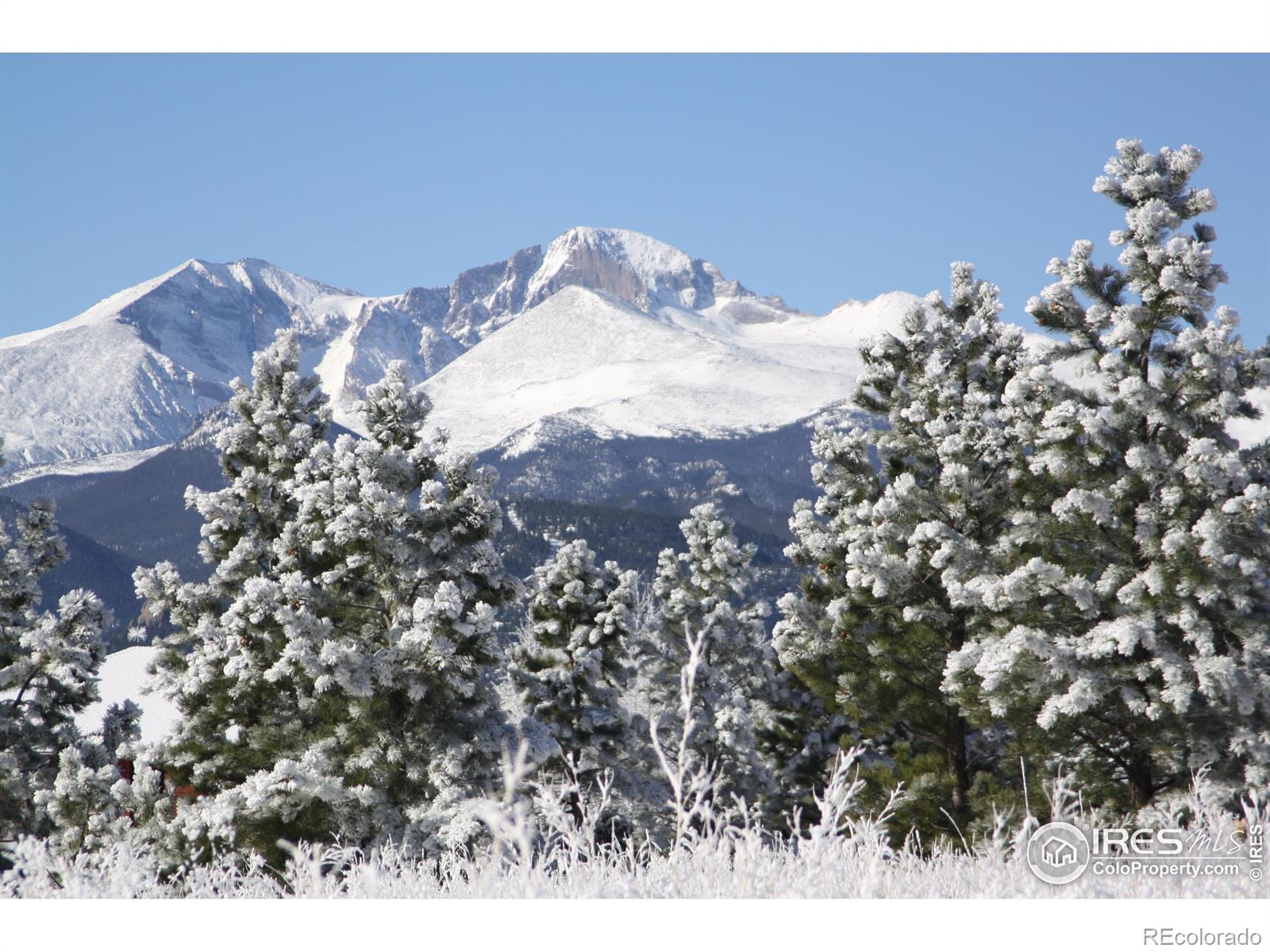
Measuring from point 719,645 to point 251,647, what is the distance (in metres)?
14.5

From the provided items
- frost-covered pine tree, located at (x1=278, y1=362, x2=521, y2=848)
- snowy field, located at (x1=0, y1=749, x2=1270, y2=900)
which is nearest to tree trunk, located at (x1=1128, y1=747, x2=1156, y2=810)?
frost-covered pine tree, located at (x1=278, y1=362, x2=521, y2=848)

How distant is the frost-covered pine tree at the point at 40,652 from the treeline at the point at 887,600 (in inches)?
3.3

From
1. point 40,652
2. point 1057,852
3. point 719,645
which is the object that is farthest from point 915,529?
point 40,652

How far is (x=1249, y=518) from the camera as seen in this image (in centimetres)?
1462

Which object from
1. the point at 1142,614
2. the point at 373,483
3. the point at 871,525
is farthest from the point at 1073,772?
the point at 373,483

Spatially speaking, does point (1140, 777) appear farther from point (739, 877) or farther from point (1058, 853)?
point (739, 877)

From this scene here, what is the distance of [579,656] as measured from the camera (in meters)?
27.2

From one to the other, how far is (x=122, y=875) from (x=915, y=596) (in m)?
16.7

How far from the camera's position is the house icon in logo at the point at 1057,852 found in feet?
17.4

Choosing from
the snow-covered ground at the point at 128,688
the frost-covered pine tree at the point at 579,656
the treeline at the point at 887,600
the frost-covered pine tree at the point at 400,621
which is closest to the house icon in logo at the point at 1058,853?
the treeline at the point at 887,600

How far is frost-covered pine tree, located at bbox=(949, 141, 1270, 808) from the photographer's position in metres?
14.8

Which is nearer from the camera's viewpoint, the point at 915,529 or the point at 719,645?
the point at 915,529

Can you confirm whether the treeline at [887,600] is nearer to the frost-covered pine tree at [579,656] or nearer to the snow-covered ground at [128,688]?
the frost-covered pine tree at [579,656]
